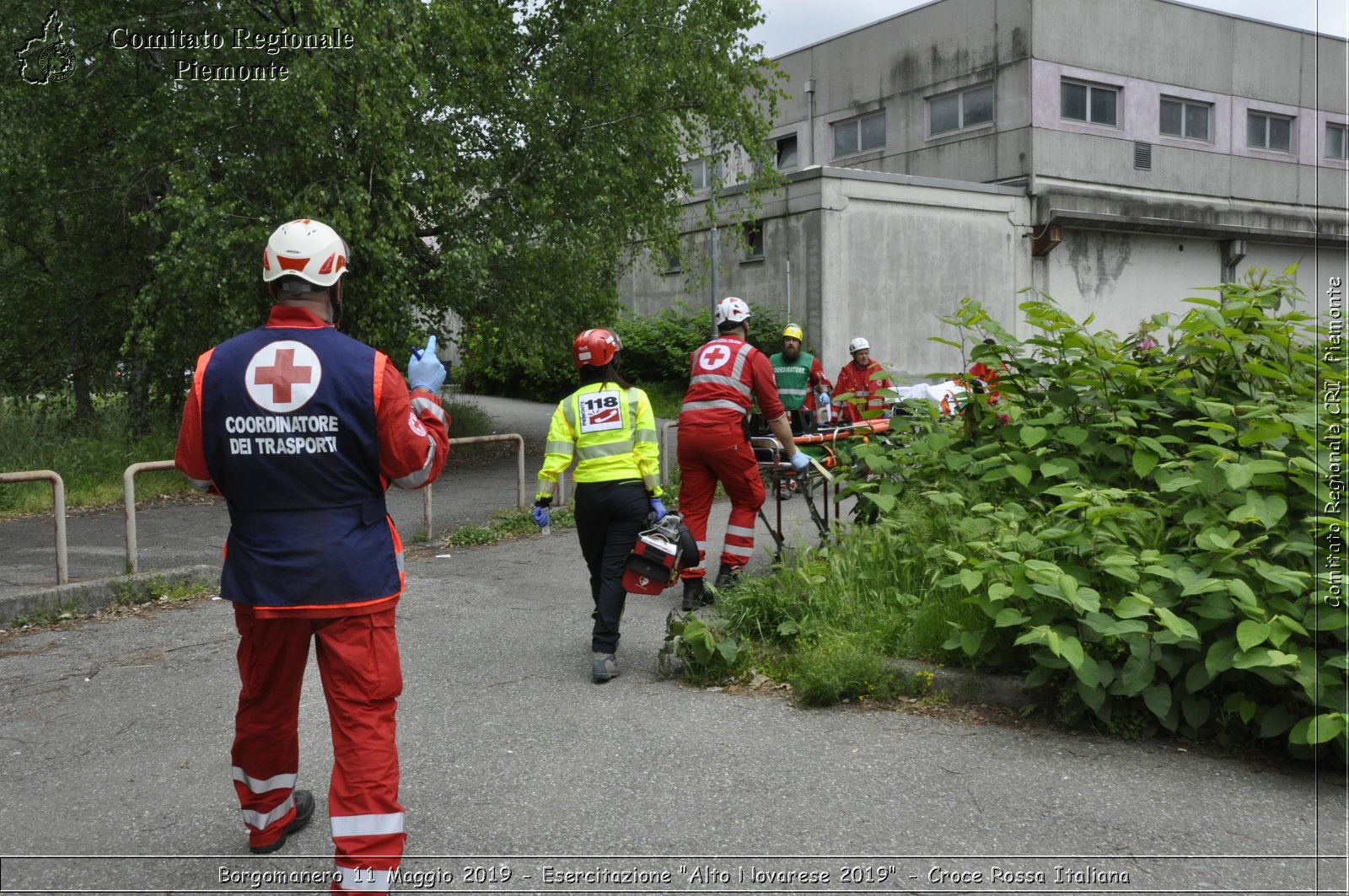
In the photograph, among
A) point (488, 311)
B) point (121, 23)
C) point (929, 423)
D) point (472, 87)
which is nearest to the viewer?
point (929, 423)

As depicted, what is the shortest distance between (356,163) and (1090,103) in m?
21.3

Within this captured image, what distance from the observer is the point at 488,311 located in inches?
676

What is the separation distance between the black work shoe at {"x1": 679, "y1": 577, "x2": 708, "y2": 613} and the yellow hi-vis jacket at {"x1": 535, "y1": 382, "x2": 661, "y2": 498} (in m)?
1.22

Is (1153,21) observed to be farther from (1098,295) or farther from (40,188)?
(40,188)

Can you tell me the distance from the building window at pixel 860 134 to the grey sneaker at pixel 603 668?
27011mm

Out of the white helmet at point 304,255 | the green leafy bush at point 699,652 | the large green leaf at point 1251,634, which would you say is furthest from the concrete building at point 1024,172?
the white helmet at point 304,255

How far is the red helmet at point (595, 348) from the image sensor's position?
6.45 meters

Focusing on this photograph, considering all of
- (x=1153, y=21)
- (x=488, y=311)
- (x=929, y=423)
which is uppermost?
(x=1153, y=21)

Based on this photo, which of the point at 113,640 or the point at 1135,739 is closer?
the point at 1135,739

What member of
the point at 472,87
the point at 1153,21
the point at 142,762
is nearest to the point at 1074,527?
the point at 142,762

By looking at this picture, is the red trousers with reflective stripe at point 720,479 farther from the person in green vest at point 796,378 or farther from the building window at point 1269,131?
the building window at point 1269,131

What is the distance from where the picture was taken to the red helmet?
21.1ft

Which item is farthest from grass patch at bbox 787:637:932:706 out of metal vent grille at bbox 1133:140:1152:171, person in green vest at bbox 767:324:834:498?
metal vent grille at bbox 1133:140:1152:171

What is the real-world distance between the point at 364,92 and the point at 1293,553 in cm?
1166
